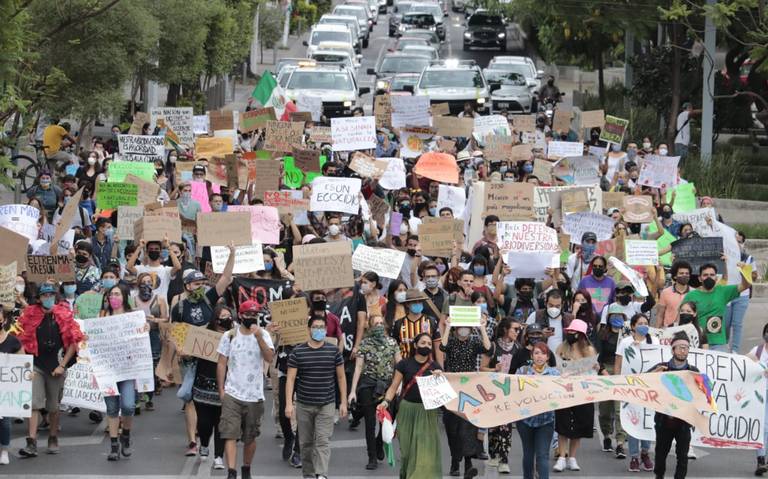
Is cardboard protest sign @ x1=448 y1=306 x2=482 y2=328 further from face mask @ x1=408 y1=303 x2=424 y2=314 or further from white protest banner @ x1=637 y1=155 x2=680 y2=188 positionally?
white protest banner @ x1=637 y1=155 x2=680 y2=188

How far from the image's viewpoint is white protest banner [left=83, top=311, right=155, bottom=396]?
45.2ft

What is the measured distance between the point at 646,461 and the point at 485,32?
48.4m

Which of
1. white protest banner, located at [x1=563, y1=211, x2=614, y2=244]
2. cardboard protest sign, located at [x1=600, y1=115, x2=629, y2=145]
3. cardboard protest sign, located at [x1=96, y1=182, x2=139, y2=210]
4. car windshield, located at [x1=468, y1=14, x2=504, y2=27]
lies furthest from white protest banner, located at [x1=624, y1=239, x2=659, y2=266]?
car windshield, located at [x1=468, y1=14, x2=504, y2=27]

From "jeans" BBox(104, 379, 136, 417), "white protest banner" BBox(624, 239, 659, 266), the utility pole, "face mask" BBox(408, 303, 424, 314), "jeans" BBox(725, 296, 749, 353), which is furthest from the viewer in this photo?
the utility pole

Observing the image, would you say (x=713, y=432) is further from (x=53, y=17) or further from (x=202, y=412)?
(x=53, y=17)

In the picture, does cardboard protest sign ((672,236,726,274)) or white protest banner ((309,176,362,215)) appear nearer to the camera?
cardboard protest sign ((672,236,726,274))

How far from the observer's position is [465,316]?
13.2 metres

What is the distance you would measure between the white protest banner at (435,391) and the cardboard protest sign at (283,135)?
10635 millimetres

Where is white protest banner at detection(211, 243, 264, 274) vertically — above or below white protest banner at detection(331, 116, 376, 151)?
above

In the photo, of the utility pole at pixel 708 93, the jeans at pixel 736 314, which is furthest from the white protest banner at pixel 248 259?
the utility pole at pixel 708 93

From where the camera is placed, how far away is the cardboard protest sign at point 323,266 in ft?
47.1

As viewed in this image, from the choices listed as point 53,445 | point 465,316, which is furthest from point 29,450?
point 465,316

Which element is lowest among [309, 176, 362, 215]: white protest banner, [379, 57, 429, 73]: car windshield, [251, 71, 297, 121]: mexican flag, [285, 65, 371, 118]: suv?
[379, 57, 429, 73]: car windshield

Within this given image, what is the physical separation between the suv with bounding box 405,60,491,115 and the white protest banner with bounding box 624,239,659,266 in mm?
17686
